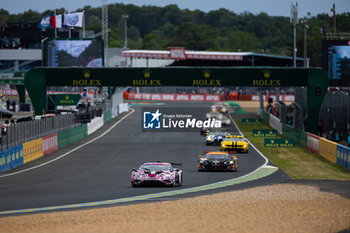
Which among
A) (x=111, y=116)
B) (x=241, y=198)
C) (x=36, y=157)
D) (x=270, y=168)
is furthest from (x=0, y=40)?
(x=241, y=198)

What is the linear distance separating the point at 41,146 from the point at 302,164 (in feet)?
51.4

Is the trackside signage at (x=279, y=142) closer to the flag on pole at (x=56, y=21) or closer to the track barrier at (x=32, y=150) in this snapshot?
the track barrier at (x=32, y=150)

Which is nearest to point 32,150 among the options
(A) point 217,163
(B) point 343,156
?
(A) point 217,163

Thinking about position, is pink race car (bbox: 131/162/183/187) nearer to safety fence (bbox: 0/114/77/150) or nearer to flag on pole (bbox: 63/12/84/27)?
safety fence (bbox: 0/114/77/150)

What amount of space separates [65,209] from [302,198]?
8584mm

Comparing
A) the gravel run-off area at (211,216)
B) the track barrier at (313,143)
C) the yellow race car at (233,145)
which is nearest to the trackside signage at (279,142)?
the track barrier at (313,143)

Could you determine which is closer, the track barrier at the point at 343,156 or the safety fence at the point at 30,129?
the safety fence at the point at 30,129

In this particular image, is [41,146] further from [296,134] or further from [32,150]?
[296,134]

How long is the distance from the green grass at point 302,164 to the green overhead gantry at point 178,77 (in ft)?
15.4

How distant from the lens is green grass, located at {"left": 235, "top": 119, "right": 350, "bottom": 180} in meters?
32.9

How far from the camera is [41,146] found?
1650 inches

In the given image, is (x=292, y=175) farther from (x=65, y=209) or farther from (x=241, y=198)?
(x=65, y=209)

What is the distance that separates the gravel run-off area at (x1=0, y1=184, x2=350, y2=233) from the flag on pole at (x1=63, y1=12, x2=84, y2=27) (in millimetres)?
53175

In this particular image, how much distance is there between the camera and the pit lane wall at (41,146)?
114ft
